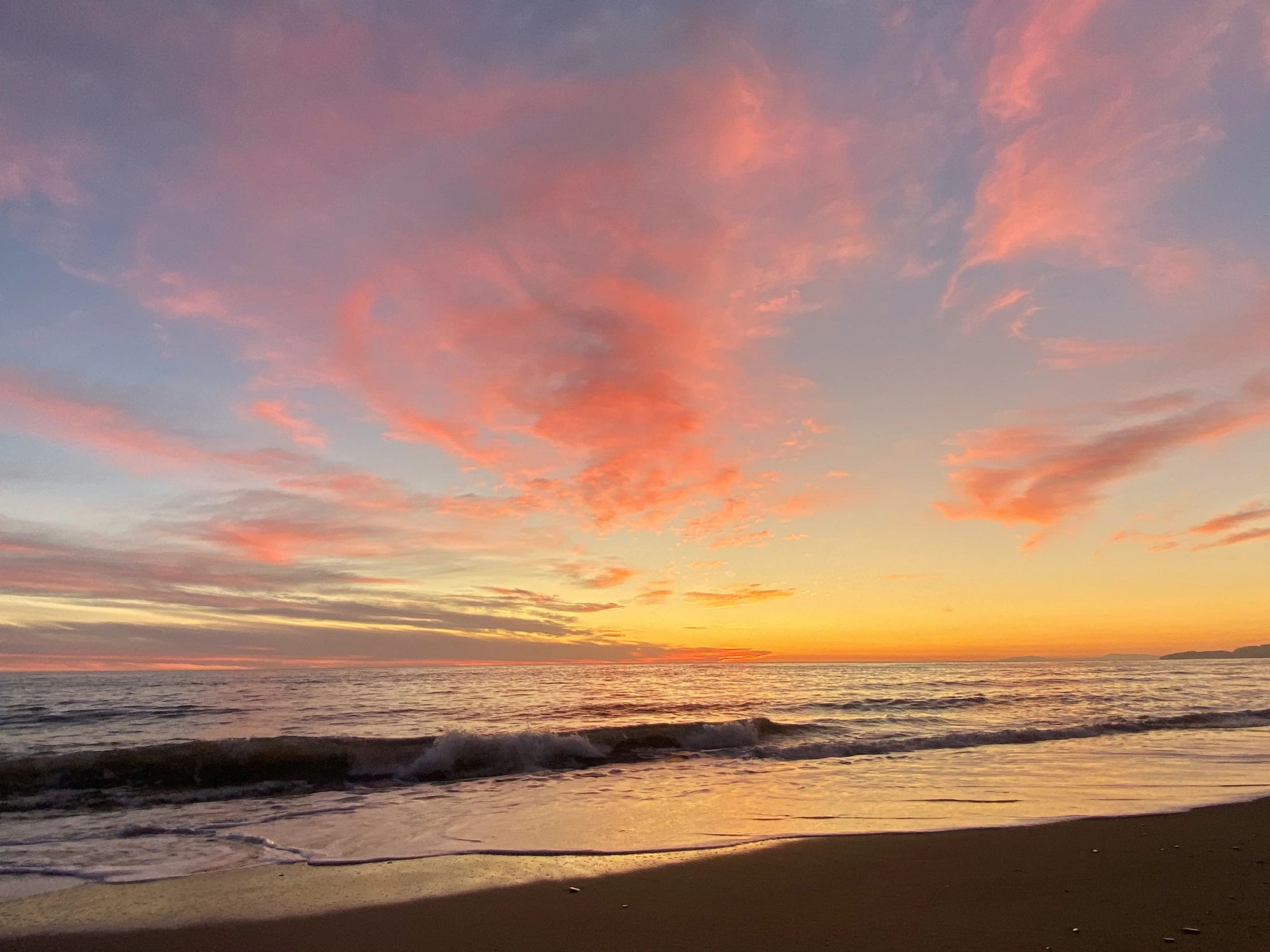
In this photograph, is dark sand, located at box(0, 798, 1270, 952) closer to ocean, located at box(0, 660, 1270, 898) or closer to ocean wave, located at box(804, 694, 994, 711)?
ocean, located at box(0, 660, 1270, 898)

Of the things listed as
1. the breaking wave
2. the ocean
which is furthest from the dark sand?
the breaking wave

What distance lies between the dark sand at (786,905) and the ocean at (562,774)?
108 cm

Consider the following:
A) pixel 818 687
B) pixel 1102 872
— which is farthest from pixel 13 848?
pixel 818 687

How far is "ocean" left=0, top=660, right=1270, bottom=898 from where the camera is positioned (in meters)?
9.37

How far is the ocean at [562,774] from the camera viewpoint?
9367mm

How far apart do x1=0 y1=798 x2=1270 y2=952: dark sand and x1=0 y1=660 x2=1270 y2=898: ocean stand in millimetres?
1083

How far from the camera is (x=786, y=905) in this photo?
6.28 m

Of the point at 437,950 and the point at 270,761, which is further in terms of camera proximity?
the point at 270,761

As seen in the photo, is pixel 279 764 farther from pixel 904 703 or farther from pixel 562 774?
pixel 904 703

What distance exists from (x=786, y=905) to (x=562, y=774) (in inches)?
413

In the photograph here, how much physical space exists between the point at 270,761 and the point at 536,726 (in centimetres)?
892

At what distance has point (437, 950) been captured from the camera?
5.54m

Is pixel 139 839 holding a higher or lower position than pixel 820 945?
lower

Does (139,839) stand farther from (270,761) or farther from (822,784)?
(822,784)
